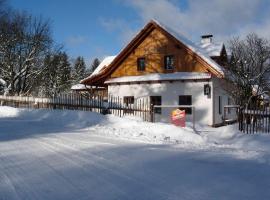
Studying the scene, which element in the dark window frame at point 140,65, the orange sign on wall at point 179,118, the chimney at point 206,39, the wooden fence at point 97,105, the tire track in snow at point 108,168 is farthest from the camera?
the chimney at point 206,39

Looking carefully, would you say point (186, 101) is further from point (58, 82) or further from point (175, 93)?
point (58, 82)

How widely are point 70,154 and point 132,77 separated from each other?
1894 centimetres

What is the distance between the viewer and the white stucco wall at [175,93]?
77.3 feet

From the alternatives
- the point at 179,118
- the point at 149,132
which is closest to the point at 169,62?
the point at 179,118

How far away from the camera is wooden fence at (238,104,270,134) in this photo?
14273mm

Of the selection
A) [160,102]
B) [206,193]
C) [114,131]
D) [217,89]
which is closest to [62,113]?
[114,131]

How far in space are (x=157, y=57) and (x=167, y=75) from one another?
68.6 inches

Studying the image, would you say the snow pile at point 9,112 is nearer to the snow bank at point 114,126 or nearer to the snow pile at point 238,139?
the snow bank at point 114,126

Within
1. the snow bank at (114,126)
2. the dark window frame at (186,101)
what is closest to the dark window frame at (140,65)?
the dark window frame at (186,101)

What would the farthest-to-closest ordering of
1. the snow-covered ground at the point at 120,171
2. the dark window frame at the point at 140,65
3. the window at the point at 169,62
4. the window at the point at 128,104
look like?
the dark window frame at the point at 140,65 < the window at the point at 169,62 < the window at the point at 128,104 < the snow-covered ground at the point at 120,171

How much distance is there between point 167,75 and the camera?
24.8m

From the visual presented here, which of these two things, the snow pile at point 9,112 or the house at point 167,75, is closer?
the snow pile at point 9,112

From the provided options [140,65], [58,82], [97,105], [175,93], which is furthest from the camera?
[58,82]

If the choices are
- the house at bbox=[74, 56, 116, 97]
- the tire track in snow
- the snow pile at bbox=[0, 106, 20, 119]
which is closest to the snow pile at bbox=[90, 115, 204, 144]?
the tire track in snow
